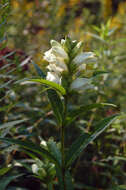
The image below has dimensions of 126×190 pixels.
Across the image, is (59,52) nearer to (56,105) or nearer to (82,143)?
(56,105)

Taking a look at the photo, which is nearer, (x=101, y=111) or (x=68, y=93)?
(x=68, y=93)

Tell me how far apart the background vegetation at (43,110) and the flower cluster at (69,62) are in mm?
83

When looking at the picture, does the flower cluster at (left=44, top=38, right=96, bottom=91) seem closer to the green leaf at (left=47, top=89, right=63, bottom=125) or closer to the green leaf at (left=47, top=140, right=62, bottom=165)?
the green leaf at (left=47, top=89, right=63, bottom=125)

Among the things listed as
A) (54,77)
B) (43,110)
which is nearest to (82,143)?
(54,77)

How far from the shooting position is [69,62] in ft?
3.52

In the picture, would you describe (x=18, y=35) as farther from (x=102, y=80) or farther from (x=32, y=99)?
(x=102, y=80)

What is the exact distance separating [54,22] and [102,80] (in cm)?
154

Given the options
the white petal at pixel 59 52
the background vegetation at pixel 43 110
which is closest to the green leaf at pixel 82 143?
the background vegetation at pixel 43 110

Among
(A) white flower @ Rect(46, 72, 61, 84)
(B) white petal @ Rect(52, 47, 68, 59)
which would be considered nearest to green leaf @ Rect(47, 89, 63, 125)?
(A) white flower @ Rect(46, 72, 61, 84)

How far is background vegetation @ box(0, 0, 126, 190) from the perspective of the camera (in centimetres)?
139

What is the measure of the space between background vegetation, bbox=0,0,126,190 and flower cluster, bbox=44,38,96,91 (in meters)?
0.08

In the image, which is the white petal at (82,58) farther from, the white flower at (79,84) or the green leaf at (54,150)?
the green leaf at (54,150)

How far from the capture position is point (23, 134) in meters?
1.68

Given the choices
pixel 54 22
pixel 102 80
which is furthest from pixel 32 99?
pixel 54 22
